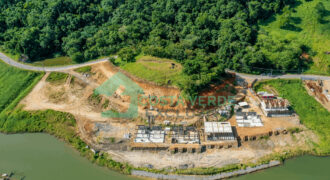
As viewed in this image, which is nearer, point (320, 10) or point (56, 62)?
point (320, 10)

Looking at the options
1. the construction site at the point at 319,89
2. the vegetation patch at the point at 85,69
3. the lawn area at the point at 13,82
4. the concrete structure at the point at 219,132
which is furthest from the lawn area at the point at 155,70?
the construction site at the point at 319,89

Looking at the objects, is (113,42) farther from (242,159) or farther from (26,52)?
(242,159)

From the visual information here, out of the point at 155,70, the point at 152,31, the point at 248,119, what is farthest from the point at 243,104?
the point at 152,31

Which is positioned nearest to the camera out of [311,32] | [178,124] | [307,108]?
[178,124]

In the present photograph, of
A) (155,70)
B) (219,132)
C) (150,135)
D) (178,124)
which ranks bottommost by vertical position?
(150,135)

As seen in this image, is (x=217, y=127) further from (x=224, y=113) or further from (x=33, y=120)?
(x=33, y=120)
